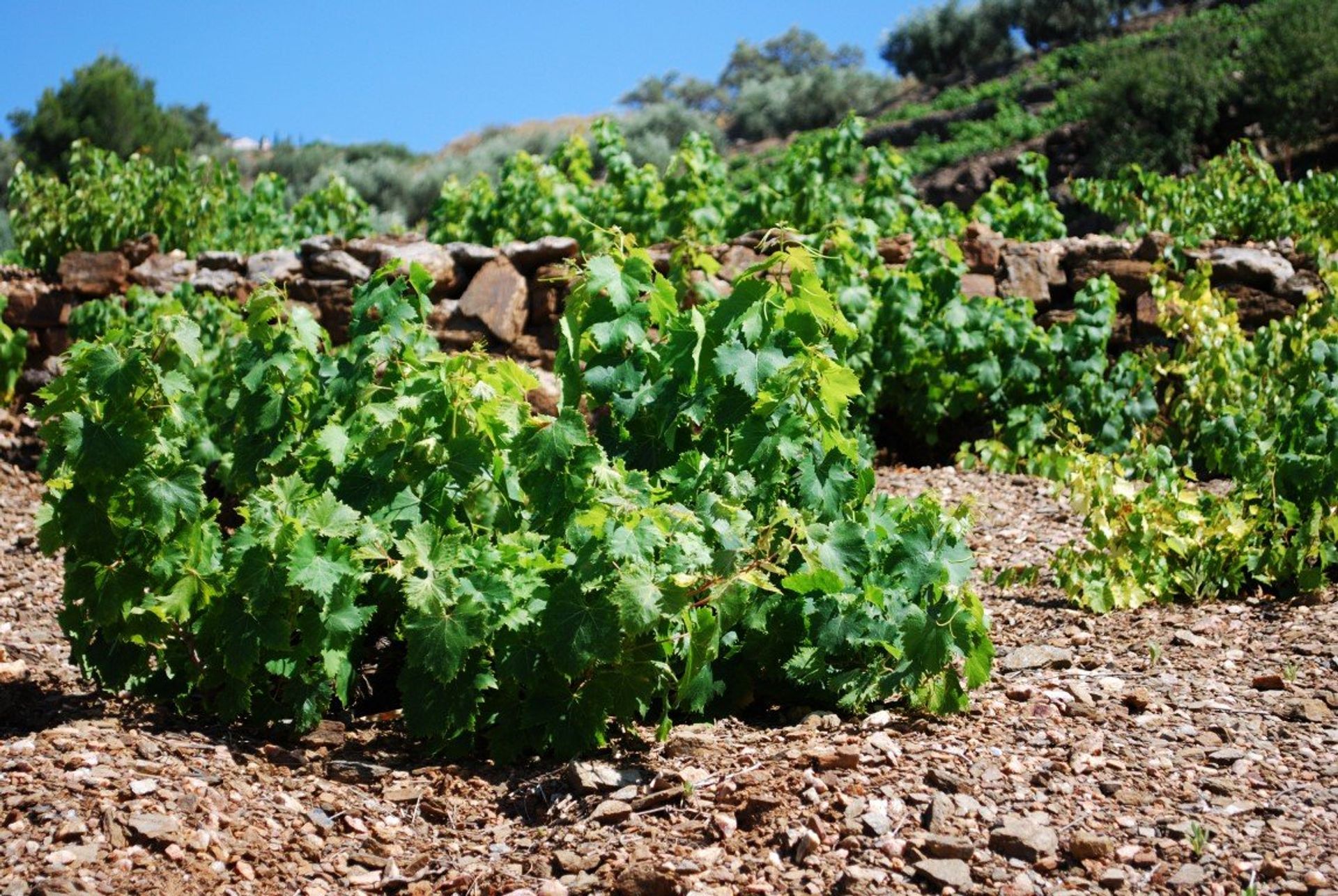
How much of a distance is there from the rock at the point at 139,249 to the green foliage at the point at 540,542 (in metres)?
4.94

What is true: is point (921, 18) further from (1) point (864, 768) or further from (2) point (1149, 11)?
(1) point (864, 768)

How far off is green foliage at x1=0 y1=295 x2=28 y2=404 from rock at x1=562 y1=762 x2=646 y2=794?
537cm

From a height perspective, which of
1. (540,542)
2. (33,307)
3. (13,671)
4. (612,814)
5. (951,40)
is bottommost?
(612,814)

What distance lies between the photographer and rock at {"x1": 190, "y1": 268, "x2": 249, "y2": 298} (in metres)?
7.20

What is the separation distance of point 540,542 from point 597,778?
585 mm

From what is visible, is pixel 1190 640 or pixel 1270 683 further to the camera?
pixel 1190 640

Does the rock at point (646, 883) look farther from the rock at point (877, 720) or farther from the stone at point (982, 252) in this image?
the stone at point (982, 252)

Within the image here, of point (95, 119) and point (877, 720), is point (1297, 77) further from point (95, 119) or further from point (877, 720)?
point (95, 119)

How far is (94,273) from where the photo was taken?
7.60 metres

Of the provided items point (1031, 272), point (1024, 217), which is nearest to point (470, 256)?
point (1031, 272)

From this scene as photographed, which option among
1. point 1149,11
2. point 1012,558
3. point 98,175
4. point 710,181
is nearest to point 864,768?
point 1012,558

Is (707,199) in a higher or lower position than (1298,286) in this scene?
higher

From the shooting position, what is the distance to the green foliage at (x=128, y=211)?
8.05 m

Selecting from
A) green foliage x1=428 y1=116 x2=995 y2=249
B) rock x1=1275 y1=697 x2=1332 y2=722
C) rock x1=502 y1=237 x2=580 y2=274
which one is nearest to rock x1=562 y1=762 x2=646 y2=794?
rock x1=1275 y1=697 x2=1332 y2=722
